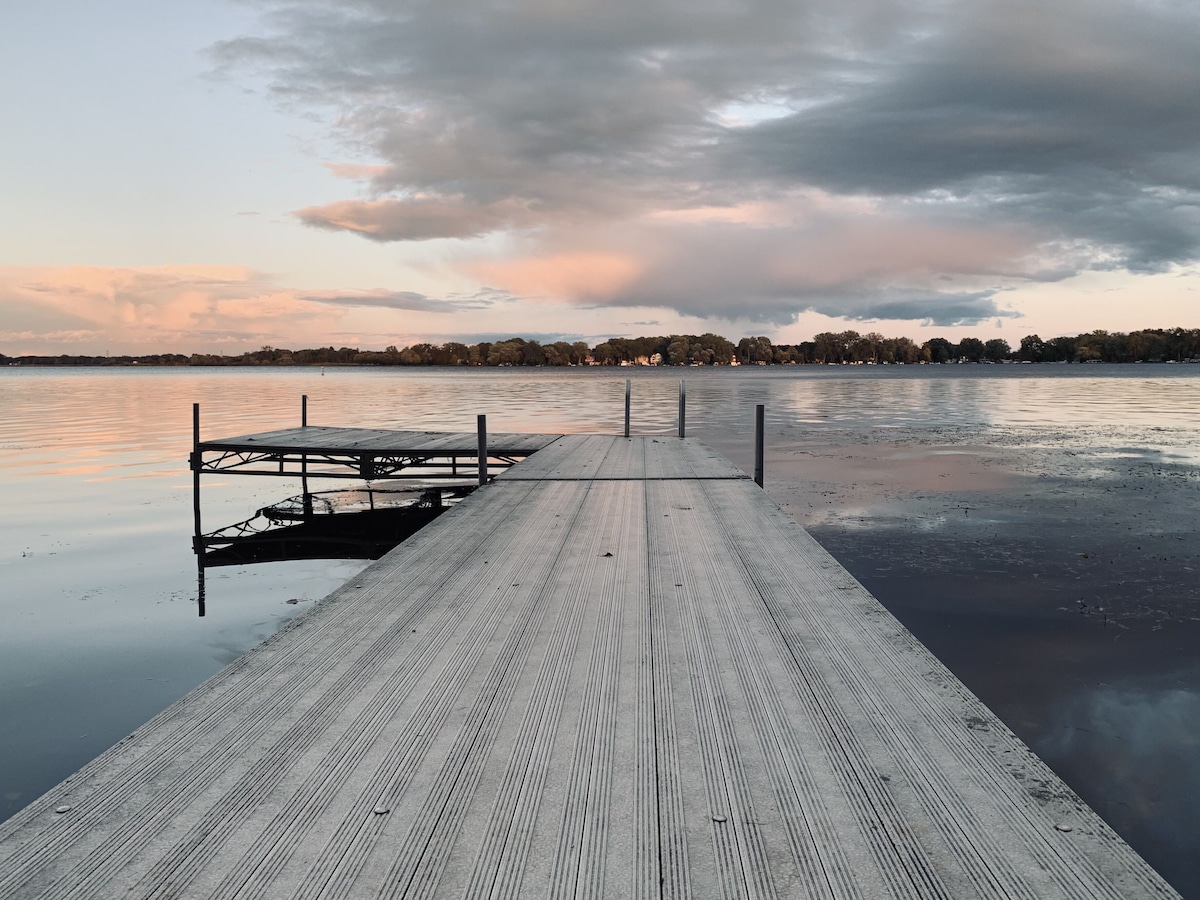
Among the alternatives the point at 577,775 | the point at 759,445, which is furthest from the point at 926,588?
the point at 577,775

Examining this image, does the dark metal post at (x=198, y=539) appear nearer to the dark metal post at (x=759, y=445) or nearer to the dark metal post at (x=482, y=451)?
the dark metal post at (x=482, y=451)

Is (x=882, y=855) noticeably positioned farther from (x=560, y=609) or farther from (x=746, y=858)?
(x=560, y=609)

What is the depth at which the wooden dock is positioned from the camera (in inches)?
85.7

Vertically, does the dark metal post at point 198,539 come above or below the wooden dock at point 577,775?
below

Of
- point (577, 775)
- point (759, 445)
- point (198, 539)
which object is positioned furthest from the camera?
point (759, 445)

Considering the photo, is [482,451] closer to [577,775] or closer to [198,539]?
[198,539]

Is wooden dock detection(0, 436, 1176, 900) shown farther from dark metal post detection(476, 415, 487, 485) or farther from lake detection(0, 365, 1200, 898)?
dark metal post detection(476, 415, 487, 485)

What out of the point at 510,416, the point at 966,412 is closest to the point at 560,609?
the point at 510,416

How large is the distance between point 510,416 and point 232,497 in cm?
1977

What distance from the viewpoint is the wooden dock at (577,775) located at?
7.14 feet

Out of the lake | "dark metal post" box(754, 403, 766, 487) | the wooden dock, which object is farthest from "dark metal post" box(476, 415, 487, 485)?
the wooden dock

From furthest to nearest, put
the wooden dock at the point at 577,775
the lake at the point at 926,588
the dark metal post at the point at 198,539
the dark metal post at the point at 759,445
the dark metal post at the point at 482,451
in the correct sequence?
the dark metal post at the point at 759,445 → the dark metal post at the point at 482,451 → the dark metal post at the point at 198,539 → the lake at the point at 926,588 → the wooden dock at the point at 577,775

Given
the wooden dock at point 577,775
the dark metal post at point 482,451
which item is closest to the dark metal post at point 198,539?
the dark metal post at point 482,451

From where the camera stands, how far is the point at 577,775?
2680 millimetres
